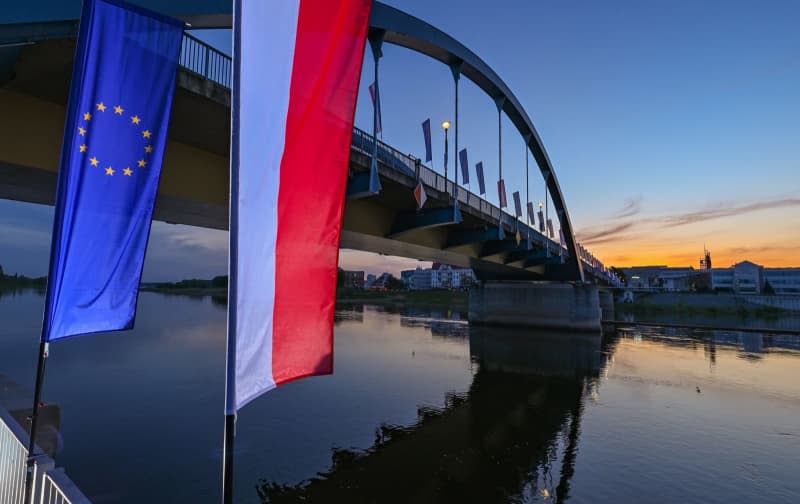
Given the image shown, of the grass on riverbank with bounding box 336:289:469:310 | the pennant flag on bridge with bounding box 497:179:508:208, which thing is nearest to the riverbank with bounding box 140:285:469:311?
the grass on riverbank with bounding box 336:289:469:310

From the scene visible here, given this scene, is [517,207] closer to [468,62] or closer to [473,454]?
[468,62]

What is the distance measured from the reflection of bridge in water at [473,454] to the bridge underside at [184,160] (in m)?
8.66

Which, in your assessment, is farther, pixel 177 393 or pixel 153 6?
pixel 177 393

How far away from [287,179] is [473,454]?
38.4 feet

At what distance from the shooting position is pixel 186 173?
12.5 meters

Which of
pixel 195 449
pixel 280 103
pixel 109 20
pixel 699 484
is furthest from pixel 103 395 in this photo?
pixel 699 484

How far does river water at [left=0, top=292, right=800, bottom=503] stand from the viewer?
10.2m

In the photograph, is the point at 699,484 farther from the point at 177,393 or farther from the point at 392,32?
the point at 392,32

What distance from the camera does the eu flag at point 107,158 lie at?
505 centimetres

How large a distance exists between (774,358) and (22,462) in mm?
43571

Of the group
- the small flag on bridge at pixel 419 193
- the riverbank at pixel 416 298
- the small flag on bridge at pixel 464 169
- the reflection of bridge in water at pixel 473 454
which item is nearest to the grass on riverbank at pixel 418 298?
the riverbank at pixel 416 298

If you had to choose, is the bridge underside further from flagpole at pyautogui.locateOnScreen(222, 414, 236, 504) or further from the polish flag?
flagpole at pyautogui.locateOnScreen(222, 414, 236, 504)

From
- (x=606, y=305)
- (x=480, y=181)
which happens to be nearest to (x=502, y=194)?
(x=480, y=181)

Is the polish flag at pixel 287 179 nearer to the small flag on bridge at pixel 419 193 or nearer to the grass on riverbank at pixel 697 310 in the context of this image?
the small flag on bridge at pixel 419 193
